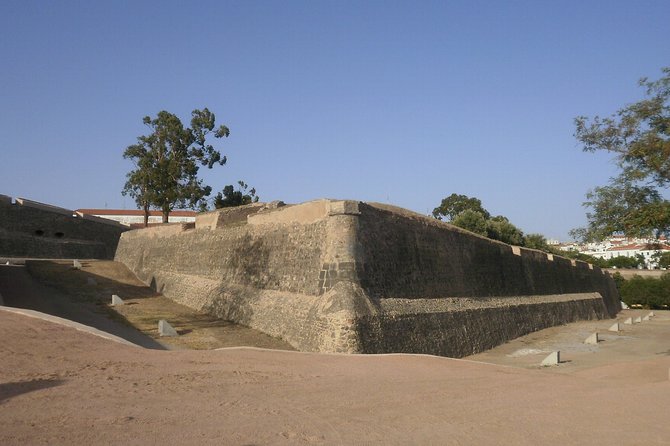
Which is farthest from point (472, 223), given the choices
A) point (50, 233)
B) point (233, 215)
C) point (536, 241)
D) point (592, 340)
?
point (50, 233)

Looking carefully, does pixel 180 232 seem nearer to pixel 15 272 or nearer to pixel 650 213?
pixel 15 272

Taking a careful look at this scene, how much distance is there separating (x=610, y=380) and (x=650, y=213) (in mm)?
4249

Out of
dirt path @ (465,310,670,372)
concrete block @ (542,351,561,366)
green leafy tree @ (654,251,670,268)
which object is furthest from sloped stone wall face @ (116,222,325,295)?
green leafy tree @ (654,251,670,268)

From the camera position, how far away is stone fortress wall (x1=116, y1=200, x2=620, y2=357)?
12375 millimetres

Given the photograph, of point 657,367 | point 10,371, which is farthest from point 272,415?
point 657,367

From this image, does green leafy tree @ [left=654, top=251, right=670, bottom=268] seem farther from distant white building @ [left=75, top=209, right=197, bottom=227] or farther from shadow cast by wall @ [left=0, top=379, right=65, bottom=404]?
distant white building @ [left=75, top=209, right=197, bottom=227]

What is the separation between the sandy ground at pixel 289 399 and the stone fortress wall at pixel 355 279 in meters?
2.24

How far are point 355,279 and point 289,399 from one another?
5.75 m

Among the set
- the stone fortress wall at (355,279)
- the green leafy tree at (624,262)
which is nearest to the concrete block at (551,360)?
the stone fortress wall at (355,279)

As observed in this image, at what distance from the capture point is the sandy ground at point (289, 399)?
5.22 metres

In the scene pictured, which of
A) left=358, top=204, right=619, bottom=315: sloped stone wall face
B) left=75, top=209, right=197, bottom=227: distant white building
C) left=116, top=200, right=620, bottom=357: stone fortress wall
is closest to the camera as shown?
left=116, top=200, right=620, bottom=357: stone fortress wall

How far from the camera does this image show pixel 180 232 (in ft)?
78.4

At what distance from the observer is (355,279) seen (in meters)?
12.4

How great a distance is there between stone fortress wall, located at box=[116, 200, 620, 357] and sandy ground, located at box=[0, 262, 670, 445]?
2243mm
